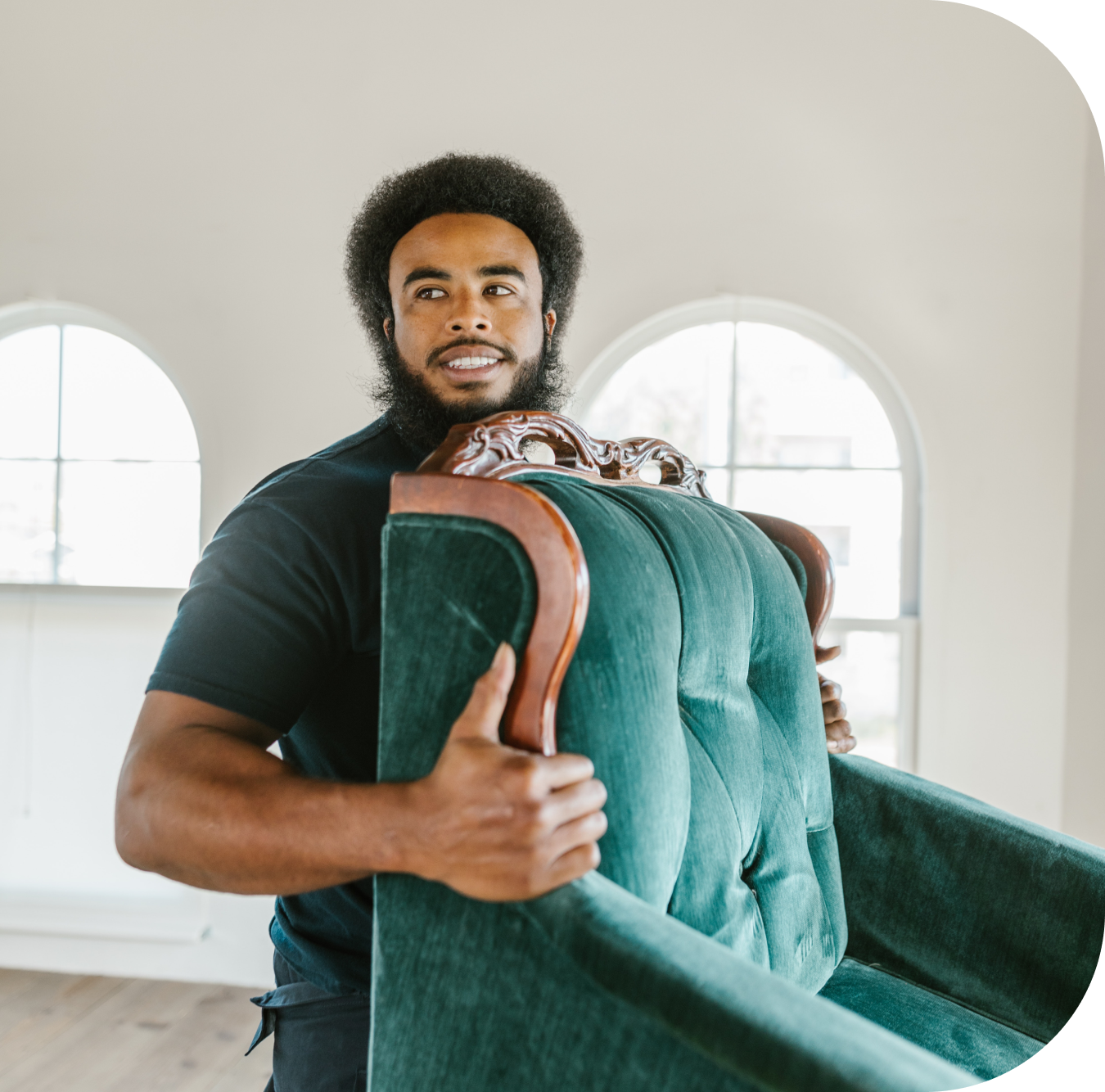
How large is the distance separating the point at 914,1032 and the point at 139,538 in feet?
8.22

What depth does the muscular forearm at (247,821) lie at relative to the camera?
63cm

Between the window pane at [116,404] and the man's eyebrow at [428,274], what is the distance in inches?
66.8

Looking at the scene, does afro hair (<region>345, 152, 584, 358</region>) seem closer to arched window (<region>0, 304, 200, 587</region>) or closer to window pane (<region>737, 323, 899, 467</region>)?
window pane (<region>737, 323, 899, 467</region>)

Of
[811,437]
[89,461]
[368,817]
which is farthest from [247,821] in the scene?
[89,461]

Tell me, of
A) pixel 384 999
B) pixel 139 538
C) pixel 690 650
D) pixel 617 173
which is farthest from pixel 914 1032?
pixel 139 538

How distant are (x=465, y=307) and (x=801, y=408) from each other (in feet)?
5.21

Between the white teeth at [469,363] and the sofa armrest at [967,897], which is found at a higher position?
the white teeth at [469,363]

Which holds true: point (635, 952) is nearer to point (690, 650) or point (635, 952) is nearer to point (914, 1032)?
point (690, 650)

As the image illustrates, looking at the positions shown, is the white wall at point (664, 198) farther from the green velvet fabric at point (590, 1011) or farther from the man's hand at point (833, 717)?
the green velvet fabric at point (590, 1011)

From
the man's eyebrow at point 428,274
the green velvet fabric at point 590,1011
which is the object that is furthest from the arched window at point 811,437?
the green velvet fabric at point 590,1011

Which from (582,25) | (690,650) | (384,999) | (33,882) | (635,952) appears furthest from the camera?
(33,882)

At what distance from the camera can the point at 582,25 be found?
2408mm

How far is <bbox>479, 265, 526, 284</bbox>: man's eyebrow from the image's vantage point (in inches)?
47.7

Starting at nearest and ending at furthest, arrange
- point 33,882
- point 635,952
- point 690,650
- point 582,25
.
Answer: point 635,952 < point 690,650 < point 582,25 < point 33,882
